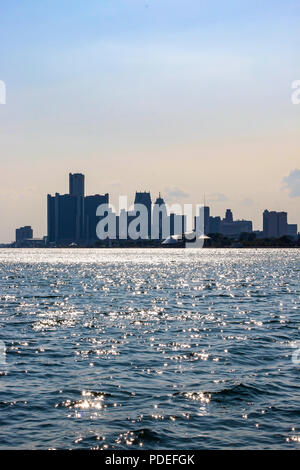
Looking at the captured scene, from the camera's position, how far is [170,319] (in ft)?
157

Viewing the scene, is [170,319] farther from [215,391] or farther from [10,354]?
[215,391]

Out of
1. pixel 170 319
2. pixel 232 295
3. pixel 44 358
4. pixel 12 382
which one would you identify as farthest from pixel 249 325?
pixel 232 295

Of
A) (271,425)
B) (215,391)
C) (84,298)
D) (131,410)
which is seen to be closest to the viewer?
(271,425)

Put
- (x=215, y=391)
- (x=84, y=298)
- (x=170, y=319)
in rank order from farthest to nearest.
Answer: (x=84, y=298)
(x=170, y=319)
(x=215, y=391)

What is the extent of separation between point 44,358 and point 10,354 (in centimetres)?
239

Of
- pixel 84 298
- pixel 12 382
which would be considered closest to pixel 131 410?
pixel 12 382

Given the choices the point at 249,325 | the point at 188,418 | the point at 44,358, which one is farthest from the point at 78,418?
the point at 249,325

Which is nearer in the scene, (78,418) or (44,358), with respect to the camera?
(78,418)

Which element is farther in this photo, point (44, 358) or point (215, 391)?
point (44, 358)

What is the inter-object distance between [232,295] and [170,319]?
87.9ft

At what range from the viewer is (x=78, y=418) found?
20.9 m
